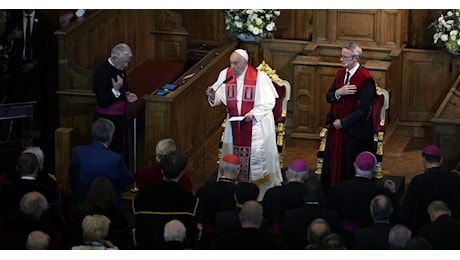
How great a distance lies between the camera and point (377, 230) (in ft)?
32.6

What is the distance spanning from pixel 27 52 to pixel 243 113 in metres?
3.07

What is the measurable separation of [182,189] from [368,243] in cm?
149

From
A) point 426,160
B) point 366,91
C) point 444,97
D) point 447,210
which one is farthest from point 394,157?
point 447,210

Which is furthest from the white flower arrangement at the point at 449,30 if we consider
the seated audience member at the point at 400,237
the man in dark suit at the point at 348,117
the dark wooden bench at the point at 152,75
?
the seated audience member at the point at 400,237

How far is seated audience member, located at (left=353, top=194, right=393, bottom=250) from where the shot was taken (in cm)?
988

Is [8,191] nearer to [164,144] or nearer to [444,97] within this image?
[164,144]

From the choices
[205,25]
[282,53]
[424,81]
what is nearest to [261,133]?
[282,53]

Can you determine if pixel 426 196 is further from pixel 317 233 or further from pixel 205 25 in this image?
pixel 205 25

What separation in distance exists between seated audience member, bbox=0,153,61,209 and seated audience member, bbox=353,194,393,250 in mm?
2411

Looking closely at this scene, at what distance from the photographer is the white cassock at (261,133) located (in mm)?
13008

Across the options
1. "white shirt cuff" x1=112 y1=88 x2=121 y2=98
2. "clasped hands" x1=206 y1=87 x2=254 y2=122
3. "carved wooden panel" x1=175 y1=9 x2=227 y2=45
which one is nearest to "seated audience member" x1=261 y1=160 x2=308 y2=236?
"clasped hands" x1=206 y1=87 x2=254 y2=122

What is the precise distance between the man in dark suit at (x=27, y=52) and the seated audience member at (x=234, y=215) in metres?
4.96

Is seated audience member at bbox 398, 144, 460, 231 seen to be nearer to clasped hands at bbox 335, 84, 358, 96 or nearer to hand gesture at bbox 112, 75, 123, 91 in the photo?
clasped hands at bbox 335, 84, 358, 96

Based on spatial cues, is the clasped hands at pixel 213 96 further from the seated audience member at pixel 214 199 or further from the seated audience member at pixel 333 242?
the seated audience member at pixel 333 242
